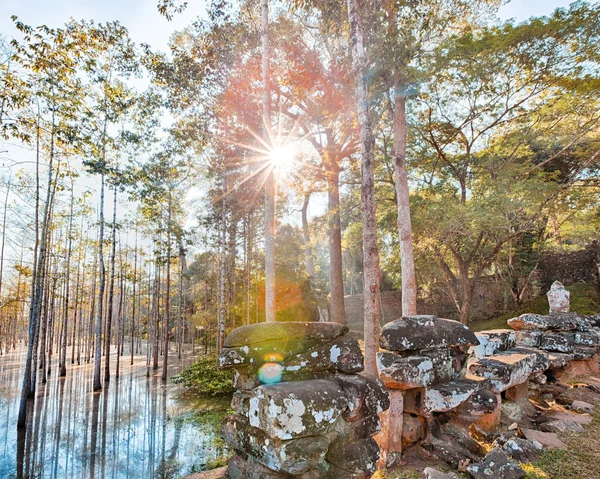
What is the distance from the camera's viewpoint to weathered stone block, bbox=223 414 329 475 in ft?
6.42

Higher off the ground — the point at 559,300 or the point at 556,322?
the point at 559,300

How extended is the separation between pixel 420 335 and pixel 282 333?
1.79 metres

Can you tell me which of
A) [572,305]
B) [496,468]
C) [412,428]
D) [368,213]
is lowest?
[572,305]

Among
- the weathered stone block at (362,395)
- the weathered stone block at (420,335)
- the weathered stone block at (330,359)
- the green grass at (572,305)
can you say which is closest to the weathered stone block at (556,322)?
the weathered stone block at (420,335)

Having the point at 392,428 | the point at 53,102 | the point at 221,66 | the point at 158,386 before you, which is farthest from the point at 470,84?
the point at 158,386

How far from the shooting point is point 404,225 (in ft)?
29.7

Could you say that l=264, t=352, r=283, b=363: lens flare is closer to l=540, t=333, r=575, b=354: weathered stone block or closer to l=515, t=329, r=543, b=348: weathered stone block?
l=515, t=329, r=543, b=348: weathered stone block

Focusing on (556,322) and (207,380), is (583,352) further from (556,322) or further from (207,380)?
(207,380)

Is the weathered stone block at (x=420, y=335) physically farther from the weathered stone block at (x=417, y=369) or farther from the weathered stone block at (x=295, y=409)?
the weathered stone block at (x=295, y=409)

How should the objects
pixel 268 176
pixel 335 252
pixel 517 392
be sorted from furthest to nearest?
pixel 335 252, pixel 268 176, pixel 517 392

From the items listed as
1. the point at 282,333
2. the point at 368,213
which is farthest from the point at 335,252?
the point at 282,333

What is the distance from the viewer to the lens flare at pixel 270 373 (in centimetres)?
236

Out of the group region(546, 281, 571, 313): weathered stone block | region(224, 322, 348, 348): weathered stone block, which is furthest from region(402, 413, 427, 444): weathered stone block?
region(546, 281, 571, 313): weathered stone block

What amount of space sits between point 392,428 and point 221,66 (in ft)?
45.8
